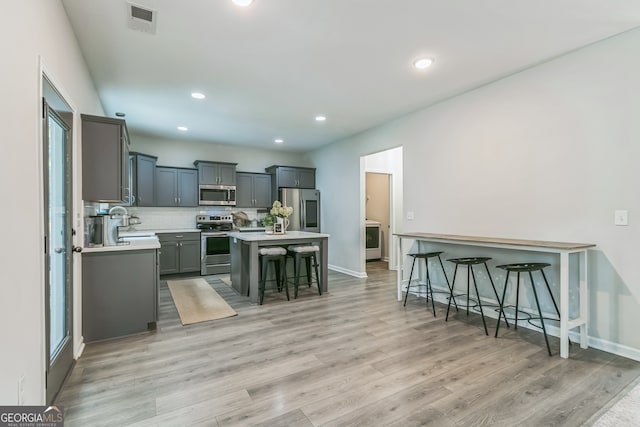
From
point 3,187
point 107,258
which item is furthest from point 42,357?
point 107,258

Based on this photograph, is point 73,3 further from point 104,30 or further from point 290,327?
point 290,327

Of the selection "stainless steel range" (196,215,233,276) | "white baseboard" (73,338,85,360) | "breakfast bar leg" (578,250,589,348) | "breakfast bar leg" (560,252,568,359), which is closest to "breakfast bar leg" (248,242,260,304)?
"white baseboard" (73,338,85,360)

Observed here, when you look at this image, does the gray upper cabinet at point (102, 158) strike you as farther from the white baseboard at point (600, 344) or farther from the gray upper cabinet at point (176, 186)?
the white baseboard at point (600, 344)

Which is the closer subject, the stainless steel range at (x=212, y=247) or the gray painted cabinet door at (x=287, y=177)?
the stainless steel range at (x=212, y=247)

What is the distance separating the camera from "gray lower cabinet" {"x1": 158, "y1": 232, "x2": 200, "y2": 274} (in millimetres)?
5613

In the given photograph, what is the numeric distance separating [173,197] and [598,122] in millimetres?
6482

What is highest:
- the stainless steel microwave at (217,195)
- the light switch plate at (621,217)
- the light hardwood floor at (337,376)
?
the stainless steel microwave at (217,195)

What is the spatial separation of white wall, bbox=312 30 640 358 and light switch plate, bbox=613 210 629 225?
27 millimetres

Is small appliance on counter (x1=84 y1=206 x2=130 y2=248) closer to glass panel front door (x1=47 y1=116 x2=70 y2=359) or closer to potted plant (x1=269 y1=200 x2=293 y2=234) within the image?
glass panel front door (x1=47 y1=116 x2=70 y2=359)

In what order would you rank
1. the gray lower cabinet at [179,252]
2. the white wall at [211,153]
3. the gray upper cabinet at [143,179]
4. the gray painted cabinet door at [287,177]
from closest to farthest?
the gray upper cabinet at [143,179] < the gray lower cabinet at [179,252] < the white wall at [211,153] < the gray painted cabinet door at [287,177]

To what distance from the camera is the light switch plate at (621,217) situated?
2535mm

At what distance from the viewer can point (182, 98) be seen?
3.94 meters

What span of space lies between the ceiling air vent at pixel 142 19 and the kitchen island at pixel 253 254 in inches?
101

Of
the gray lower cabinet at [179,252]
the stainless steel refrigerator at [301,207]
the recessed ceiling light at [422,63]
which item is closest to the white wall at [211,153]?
the stainless steel refrigerator at [301,207]
